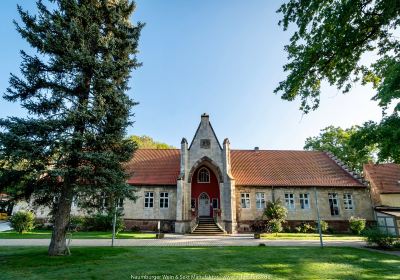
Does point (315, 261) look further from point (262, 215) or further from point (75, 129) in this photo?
point (262, 215)

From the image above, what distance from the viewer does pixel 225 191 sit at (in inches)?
939

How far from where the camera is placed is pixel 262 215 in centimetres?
2419

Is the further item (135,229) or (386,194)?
(386,194)

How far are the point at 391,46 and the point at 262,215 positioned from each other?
18530mm

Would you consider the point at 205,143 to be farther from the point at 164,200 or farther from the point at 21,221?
the point at 21,221

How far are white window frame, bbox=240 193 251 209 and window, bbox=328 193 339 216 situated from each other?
8.38 metres

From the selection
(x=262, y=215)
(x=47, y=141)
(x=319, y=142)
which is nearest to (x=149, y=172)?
(x=262, y=215)

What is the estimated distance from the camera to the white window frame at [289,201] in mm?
24859

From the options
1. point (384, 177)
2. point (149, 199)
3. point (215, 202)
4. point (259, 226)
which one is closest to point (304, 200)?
point (259, 226)

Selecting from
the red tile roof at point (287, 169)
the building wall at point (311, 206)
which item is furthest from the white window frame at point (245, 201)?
the red tile roof at point (287, 169)

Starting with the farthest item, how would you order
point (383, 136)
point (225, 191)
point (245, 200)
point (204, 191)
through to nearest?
point (204, 191), point (245, 200), point (225, 191), point (383, 136)

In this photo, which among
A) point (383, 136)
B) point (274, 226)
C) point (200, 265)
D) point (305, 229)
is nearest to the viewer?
point (383, 136)

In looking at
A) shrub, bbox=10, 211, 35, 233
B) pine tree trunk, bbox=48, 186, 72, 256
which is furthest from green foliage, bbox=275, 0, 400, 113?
shrub, bbox=10, 211, 35, 233

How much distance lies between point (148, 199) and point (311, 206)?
54.4 ft
